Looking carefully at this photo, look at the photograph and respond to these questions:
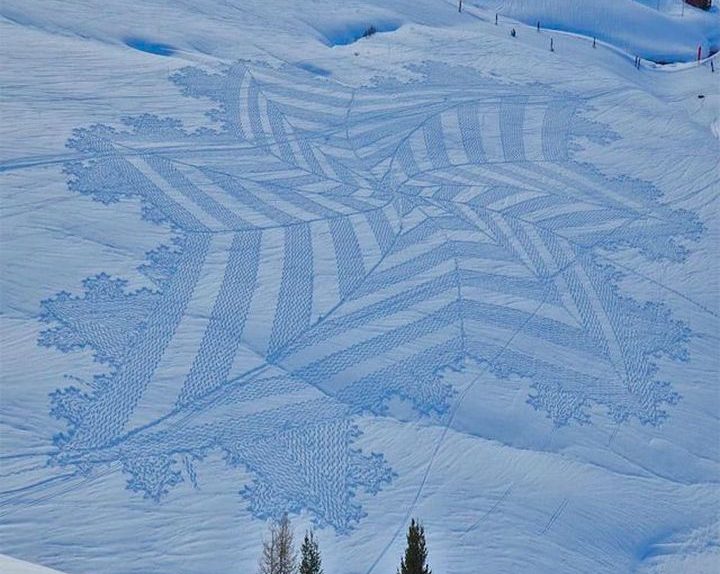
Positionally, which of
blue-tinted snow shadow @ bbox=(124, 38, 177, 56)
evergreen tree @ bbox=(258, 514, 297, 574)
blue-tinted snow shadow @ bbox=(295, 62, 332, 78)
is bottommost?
evergreen tree @ bbox=(258, 514, 297, 574)

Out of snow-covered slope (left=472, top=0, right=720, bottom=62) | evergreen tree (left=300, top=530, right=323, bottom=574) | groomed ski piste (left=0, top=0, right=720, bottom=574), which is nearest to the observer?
evergreen tree (left=300, top=530, right=323, bottom=574)

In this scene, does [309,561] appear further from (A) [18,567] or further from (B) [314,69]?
(B) [314,69]

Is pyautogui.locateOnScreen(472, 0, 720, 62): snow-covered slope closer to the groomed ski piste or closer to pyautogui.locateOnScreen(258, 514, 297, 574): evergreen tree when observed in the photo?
the groomed ski piste

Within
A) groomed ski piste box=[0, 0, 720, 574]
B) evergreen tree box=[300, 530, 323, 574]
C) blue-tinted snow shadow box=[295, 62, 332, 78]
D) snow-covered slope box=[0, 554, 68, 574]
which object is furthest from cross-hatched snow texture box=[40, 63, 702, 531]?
snow-covered slope box=[0, 554, 68, 574]

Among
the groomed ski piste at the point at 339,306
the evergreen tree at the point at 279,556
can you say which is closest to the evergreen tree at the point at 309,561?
the evergreen tree at the point at 279,556

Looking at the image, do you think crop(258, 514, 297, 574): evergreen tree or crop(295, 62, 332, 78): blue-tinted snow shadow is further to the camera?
crop(295, 62, 332, 78): blue-tinted snow shadow

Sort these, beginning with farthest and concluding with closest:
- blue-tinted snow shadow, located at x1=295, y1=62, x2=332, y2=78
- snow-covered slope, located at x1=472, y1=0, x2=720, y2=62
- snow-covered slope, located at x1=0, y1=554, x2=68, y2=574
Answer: snow-covered slope, located at x1=472, y1=0, x2=720, y2=62
blue-tinted snow shadow, located at x1=295, y1=62, x2=332, y2=78
snow-covered slope, located at x1=0, y1=554, x2=68, y2=574

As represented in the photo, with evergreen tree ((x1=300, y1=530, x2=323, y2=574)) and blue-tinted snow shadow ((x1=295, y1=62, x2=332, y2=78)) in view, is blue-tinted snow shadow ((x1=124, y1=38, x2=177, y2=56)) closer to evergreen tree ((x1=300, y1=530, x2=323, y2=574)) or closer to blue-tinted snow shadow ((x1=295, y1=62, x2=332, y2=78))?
blue-tinted snow shadow ((x1=295, y1=62, x2=332, y2=78))

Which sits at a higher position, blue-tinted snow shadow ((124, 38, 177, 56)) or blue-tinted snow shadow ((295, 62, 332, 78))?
blue-tinted snow shadow ((124, 38, 177, 56))
